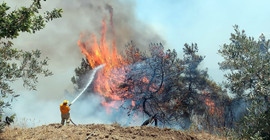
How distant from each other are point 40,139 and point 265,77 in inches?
479

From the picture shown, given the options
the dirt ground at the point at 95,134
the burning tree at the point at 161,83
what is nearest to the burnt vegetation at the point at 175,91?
the burning tree at the point at 161,83

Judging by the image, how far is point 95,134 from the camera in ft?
28.8

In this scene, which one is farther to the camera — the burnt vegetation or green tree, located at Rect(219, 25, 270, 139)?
the burnt vegetation

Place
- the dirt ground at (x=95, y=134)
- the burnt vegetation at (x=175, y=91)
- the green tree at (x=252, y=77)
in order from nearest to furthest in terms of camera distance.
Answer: the dirt ground at (x=95, y=134) < the green tree at (x=252, y=77) < the burnt vegetation at (x=175, y=91)

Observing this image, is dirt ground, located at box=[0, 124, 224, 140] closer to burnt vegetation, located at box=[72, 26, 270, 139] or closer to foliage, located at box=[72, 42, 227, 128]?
burnt vegetation, located at box=[72, 26, 270, 139]

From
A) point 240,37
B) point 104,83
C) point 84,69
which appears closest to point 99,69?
point 104,83

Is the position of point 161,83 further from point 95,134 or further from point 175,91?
point 95,134

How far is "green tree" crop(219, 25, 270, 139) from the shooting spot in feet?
41.2

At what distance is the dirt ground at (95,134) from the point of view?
8.66 meters

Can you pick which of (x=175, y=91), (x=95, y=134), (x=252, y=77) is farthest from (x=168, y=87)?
(x=95, y=134)

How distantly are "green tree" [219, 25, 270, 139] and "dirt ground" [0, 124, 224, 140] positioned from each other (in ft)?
12.3

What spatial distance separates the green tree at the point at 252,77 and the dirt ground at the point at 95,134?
3.74 meters

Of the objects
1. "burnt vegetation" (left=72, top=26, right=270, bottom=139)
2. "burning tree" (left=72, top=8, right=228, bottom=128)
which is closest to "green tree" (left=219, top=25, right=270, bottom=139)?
"burnt vegetation" (left=72, top=26, right=270, bottom=139)

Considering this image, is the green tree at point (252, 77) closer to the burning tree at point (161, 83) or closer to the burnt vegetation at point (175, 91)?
the burnt vegetation at point (175, 91)
